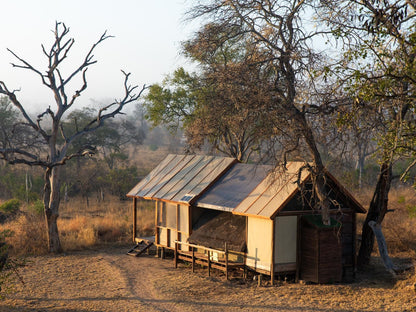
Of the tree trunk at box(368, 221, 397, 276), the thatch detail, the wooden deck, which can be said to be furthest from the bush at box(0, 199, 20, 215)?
the tree trunk at box(368, 221, 397, 276)

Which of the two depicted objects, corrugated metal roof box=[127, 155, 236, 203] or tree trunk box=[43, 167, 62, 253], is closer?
corrugated metal roof box=[127, 155, 236, 203]

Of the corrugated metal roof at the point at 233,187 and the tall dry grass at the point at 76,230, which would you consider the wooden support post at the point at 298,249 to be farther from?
the tall dry grass at the point at 76,230

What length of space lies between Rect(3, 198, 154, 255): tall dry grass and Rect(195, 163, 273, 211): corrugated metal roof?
6.35 meters

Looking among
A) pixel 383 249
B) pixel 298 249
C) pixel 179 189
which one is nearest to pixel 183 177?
pixel 179 189

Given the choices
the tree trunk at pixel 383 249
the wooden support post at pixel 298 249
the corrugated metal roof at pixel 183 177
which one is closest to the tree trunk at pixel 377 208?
the tree trunk at pixel 383 249

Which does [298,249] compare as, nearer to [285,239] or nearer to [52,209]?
[285,239]

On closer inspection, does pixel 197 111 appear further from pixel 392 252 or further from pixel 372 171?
pixel 372 171

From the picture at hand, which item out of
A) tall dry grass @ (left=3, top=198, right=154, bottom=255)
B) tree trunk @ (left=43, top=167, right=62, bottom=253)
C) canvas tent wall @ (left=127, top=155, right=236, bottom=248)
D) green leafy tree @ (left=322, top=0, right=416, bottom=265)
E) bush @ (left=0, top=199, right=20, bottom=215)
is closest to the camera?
green leafy tree @ (left=322, top=0, right=416, bottom=265)

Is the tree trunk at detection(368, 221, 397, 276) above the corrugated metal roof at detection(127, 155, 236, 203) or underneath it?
underneath

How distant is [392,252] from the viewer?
1856cm

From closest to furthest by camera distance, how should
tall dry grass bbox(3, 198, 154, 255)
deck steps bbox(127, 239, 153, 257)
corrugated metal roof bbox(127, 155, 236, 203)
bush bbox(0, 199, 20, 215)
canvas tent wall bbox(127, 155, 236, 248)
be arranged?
canvas tent wall bbox(127, 155, 236, 248) < corrugated metal roof bbox(127, 155, 236, 203) < deck steps bbox(127, 239, 153, 257) < tall dry grass bbox(3, 198, 154, 255) < bush bbox(0, 199, 20, 215)

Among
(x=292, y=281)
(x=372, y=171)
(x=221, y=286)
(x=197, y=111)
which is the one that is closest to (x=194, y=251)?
(x=221, y=286)

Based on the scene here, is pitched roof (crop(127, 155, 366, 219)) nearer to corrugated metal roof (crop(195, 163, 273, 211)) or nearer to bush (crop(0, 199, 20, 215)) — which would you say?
Result: corrugated metal roof (crop(195, 163, 273, 211))

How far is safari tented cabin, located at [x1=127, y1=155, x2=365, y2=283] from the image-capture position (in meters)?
14.0
